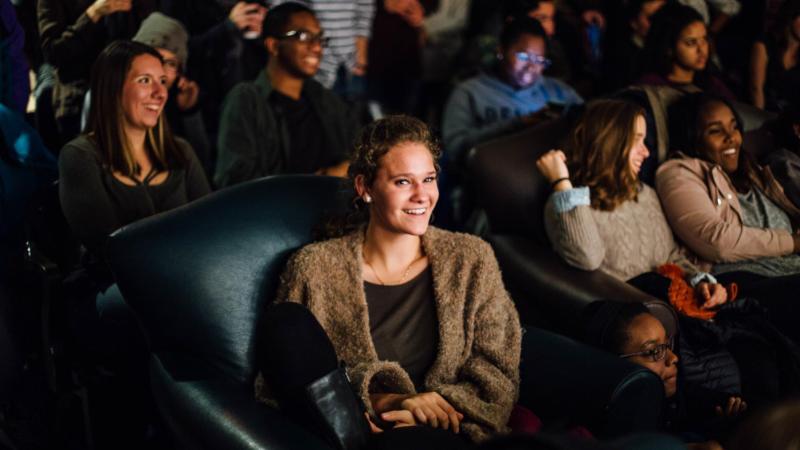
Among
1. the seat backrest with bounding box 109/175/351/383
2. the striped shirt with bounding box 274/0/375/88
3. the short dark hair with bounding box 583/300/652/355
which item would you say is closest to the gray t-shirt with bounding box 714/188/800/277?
the short dark hair with bounding box 583/300/652/355

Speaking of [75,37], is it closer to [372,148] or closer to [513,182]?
[372,148]

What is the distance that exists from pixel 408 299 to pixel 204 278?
1.51 ft

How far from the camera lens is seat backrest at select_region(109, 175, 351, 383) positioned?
6.81ft

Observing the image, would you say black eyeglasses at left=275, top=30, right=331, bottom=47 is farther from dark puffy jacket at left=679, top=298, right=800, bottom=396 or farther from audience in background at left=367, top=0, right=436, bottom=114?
dark puffy jacket at left=679, top=298, right=800, bottom=396

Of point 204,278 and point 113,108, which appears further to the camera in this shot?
point 113,108

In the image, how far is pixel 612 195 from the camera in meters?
2.83

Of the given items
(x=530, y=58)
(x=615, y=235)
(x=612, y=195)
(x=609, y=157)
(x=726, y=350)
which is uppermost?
(x=530, y=58)

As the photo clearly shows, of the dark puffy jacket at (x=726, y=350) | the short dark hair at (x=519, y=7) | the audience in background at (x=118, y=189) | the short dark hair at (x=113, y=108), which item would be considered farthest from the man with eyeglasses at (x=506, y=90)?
the dark puffy jacket at (x=726, y=350)

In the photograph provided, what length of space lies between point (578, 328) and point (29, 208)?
1.49 metres

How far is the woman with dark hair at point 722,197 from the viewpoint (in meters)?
2.87

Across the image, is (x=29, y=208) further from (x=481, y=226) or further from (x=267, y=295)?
(x=481, y=226)

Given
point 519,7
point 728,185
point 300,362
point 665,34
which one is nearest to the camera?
point 300,362

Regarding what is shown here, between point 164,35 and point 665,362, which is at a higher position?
point 164,35

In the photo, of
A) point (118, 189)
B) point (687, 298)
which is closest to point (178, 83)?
point (118, 189)
